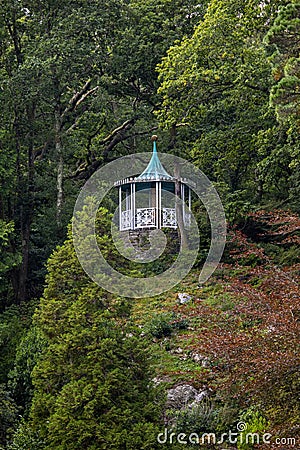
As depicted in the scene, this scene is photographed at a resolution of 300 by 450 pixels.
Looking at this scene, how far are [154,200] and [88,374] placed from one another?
20.7 ft

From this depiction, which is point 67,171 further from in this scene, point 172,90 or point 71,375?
point 71,375

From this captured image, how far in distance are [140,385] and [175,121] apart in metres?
7.15

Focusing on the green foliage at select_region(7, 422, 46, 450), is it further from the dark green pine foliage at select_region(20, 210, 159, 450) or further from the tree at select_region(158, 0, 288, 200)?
the tree at select_region(158, 0, 288, 200)


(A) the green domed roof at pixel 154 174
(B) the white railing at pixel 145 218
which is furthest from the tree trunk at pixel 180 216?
(B) the white railing at pixel 145 218

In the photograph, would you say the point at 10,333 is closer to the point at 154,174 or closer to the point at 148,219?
the point at 148,219

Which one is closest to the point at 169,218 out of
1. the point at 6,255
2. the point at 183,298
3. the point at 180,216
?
the point at 180,216

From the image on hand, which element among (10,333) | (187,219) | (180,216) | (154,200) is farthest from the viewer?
(187,219)

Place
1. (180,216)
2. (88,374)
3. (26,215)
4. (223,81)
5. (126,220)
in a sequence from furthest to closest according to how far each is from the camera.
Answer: (26,215), (180,216), (126,220), (223,81), (88,374)

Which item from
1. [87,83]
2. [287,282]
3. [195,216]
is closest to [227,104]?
[195,216]

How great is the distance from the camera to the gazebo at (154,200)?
13.9 m

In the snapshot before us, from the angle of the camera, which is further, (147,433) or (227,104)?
(227,104)

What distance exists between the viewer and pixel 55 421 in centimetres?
823

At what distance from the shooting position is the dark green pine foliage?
8.11 meters

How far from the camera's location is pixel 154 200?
1415 centimetres
